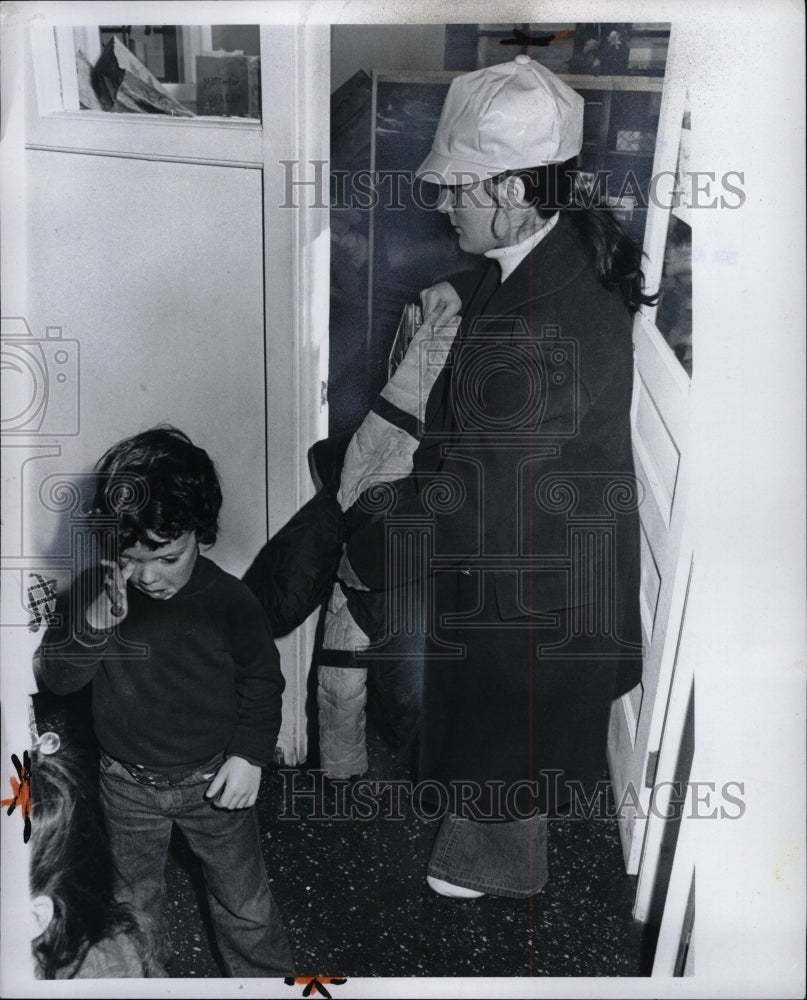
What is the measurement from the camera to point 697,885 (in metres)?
1.14

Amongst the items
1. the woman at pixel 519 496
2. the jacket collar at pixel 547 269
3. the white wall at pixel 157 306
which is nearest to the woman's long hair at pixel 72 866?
the white wall at pixel 157 306

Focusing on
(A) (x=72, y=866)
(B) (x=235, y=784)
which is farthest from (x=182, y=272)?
(A) (x=72, y=866)

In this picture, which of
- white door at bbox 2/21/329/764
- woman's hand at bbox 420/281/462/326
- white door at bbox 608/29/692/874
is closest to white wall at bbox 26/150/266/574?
white door at bbox 2/21/329/764

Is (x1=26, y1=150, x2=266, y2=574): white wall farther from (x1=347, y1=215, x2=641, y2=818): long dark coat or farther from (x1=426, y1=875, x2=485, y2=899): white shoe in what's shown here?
(x1=426, y1=875, x2=485, y2=899): white shoe

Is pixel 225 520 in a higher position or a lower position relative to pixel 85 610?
higher

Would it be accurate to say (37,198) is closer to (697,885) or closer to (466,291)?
(466,291)

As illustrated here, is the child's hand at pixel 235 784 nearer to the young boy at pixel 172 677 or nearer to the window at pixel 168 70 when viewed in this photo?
the young boy at pixel 172 677

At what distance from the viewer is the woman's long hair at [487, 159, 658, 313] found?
1034 mm

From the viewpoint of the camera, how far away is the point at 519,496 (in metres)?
1.07

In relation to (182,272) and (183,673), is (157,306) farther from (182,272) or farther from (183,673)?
(183,673)

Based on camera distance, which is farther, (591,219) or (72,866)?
(72,866)

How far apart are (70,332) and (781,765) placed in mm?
951

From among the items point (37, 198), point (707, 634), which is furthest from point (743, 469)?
point (37, 198)

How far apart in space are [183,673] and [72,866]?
0.28m
